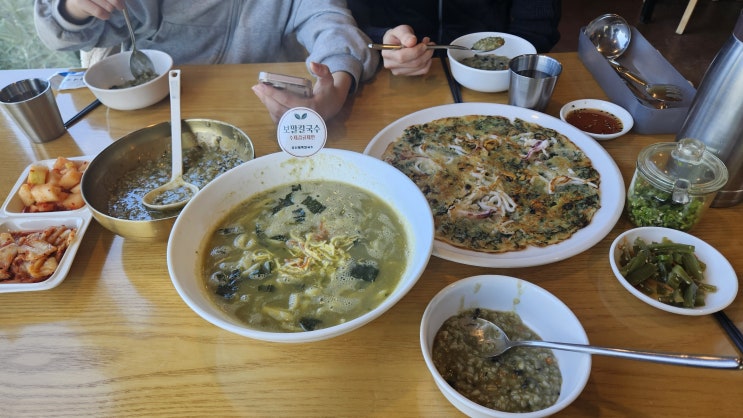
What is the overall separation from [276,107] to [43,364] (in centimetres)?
110

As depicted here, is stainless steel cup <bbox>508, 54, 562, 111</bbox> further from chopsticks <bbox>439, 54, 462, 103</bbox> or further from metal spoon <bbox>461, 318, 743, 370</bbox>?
metal spoon <bbox>461, 318, 743, 370</bbox>

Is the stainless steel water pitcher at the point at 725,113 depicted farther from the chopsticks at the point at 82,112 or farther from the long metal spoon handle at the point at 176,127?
the chopsticks at the point at 82,112

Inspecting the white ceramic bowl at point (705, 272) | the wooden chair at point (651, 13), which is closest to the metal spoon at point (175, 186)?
the white ceramic bowl at point (705, 272)

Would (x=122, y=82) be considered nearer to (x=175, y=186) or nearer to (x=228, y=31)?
(x=228, y=31)

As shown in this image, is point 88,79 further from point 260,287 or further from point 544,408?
point 544,408

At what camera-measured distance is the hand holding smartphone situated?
5.15 ft

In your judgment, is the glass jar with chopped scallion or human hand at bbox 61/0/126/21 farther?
human hand at bbox 61/0/126/21

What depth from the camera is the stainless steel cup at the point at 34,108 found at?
1.74m

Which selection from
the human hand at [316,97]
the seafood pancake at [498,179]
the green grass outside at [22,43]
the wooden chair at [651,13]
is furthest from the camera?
the wooden chair at [651,13]

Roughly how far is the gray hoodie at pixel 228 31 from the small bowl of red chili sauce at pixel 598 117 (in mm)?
902

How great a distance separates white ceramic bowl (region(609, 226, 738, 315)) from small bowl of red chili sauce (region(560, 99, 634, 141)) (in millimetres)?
545

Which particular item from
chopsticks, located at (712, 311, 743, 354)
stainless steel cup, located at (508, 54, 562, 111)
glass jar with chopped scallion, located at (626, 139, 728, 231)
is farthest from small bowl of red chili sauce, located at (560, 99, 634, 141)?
chopsticks, located at (712, 311, 743, 354)

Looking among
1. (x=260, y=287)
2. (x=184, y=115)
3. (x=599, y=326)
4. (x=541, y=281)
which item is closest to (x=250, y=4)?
(x=184, y=115)

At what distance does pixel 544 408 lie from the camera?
923 millimetres
